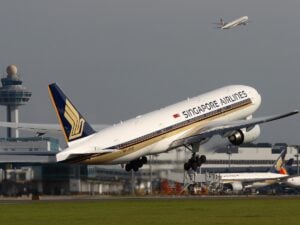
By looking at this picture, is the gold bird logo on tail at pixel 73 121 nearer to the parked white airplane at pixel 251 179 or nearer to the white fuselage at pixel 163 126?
the white fuselage at pixel 163 126

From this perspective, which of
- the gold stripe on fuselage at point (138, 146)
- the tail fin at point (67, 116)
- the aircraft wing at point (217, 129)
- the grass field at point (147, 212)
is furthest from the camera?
the aircraft wing at point (217, 129)

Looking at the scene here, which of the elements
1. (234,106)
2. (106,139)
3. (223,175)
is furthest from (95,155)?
(223,175)

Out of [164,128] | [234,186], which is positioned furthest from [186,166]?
[234,186]

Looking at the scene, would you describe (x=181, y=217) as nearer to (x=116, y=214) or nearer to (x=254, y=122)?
(x=116, y=214)

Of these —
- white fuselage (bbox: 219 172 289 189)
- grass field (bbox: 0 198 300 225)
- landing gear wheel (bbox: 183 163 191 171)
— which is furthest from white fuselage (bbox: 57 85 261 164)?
white fuselage (bbox: 219 172 289 189)

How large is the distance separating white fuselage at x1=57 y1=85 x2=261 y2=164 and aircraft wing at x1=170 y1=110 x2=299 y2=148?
1.59ft

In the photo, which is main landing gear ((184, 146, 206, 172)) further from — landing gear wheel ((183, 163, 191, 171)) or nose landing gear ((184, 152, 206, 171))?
landing gear wheel ((183, 163, 191, 171))

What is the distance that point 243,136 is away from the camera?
338 feet

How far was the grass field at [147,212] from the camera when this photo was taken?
229 feet

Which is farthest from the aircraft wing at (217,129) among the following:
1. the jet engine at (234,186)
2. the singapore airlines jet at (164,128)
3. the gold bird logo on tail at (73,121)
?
the jet engine at (234,186)

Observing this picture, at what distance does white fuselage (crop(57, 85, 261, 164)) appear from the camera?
9125cm

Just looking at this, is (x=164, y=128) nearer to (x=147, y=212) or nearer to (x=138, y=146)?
(x=138, y=146)

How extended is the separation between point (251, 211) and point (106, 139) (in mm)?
15149

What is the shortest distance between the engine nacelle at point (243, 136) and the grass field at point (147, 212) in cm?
721
